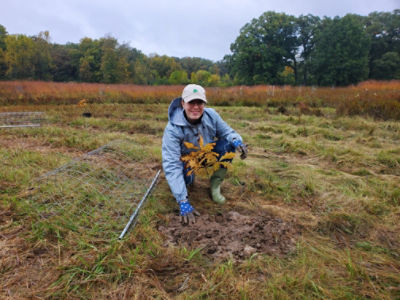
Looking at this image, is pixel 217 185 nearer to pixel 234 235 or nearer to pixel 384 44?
pixel 234 235

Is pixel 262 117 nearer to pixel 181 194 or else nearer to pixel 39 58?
pixel 181 194

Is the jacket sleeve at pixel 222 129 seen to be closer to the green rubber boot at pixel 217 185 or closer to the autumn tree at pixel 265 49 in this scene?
the green rubber boot at pixel 217 185

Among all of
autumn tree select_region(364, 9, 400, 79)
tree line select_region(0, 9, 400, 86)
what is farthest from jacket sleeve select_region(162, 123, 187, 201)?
autumn tree select_region(364, 9, 400, 79)

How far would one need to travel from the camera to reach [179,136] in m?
2.25

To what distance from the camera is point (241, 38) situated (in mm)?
37938

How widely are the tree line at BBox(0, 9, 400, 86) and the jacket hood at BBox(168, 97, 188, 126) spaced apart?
25.9m

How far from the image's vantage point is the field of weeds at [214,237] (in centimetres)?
146

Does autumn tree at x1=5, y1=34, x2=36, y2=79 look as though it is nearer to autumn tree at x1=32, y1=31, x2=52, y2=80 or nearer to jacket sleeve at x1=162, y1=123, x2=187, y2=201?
autumn tree at x1=32, y1=31, x2=52, y2=80

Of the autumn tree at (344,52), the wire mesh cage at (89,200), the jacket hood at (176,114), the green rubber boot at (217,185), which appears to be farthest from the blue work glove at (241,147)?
the autumn tree at (344,52)

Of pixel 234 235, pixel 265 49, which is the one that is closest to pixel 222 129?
pixel 234 235

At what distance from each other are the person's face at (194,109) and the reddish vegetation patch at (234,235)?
0.91 m

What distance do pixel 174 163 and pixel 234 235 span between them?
30.4 inches

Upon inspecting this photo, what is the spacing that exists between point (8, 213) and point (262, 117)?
6596mm

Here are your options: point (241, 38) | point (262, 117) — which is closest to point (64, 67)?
point (241, 38)
